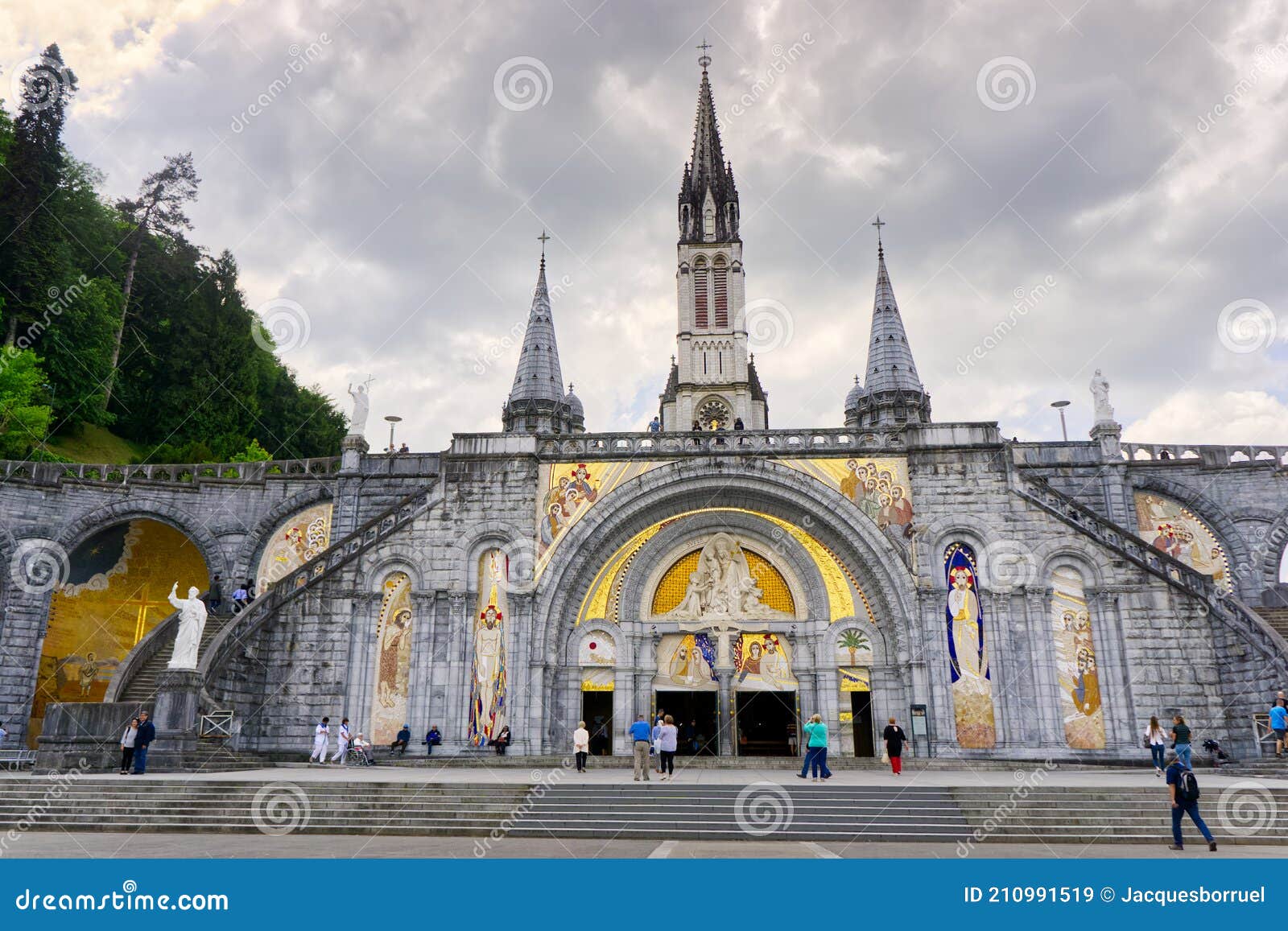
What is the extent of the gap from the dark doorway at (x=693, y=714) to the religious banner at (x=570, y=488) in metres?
5.47

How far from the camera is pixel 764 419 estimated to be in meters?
64.0

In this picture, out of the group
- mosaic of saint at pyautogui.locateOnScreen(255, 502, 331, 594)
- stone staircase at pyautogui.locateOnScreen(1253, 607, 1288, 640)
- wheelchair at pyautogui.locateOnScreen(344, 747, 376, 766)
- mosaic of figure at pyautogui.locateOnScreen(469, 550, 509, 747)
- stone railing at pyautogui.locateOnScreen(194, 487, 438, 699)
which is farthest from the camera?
mosaic of saint at pyautogui.locateOnScreen(255, 502, 331, 594)

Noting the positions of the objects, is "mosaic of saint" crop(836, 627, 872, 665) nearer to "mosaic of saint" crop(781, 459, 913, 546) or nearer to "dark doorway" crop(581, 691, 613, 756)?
"mosaic of saint" crop(781, 459, 913, 546)

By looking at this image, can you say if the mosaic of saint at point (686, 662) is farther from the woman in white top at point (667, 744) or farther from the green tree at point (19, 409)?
the green tree at point (19, 409)

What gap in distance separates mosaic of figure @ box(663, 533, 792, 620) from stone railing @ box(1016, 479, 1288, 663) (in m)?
7.64

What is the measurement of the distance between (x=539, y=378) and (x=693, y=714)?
1604 cm

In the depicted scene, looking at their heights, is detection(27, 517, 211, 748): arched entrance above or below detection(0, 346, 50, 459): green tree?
below

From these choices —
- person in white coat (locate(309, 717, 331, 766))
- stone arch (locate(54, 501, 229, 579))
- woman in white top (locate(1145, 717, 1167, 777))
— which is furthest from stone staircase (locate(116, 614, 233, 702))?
woman in white top (locate(1145, 717, 1167, 777))

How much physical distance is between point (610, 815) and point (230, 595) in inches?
737

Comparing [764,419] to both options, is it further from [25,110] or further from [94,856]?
[94,856]

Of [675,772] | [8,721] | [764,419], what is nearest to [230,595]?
[8,721]

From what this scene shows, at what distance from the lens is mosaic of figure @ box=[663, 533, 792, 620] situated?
24.5 m

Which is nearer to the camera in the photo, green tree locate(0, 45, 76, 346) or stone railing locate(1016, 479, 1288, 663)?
stone railing locate(1016, 479, 1288, 663)

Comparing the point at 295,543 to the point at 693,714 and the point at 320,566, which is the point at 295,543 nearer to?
the point at 320,566
